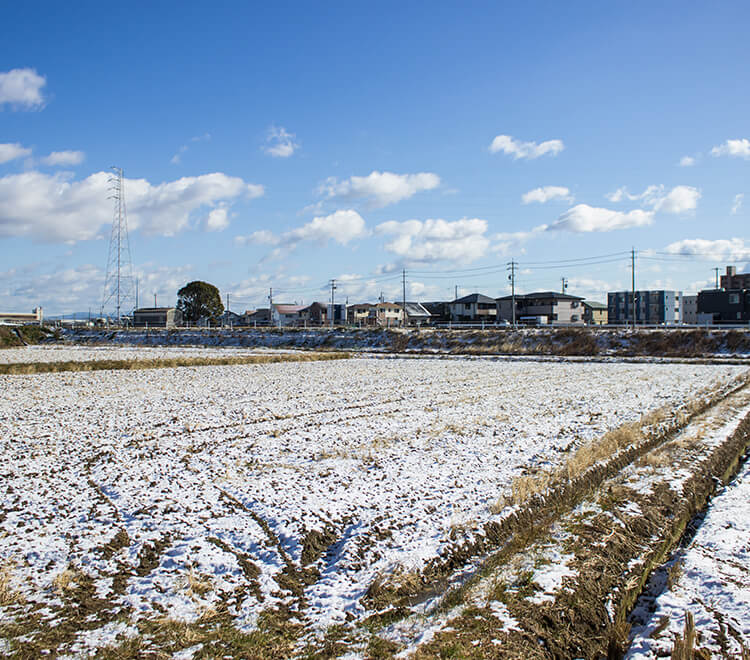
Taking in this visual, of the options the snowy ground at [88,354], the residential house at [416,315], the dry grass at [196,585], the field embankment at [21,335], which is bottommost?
the dry grass at [196,585]

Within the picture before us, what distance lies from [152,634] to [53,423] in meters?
8.95

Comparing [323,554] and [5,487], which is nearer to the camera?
[323,554]

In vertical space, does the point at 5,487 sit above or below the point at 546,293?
below

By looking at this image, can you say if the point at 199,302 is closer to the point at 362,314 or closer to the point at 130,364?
the point at 362,314

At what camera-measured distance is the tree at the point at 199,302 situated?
79625mm

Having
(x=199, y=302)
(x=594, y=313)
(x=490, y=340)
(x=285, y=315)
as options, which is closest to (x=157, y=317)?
(x=199, y=302)

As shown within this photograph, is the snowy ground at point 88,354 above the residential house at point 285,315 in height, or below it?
below

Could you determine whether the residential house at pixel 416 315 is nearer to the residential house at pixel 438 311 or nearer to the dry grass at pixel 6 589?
the residential house at pixel 438 311

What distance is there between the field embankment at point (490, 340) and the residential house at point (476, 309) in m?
28.6

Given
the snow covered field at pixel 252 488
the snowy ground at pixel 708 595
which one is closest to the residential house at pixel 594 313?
the snow covered field at pixel 252 488

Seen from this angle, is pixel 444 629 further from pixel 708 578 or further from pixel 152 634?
pixel 708 578

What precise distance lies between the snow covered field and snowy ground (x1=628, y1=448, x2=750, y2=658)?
1.83m

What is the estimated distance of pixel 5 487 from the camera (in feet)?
22.2

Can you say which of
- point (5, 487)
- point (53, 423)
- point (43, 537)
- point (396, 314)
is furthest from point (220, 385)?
point (396, 314)
